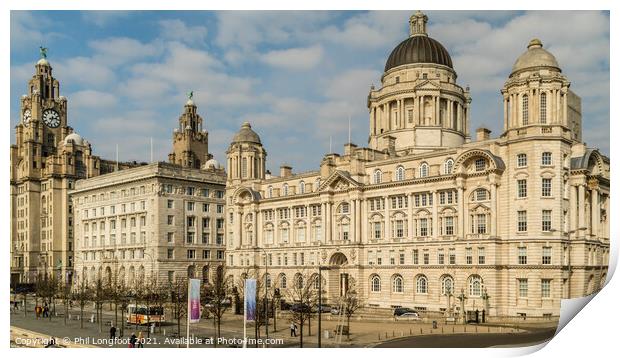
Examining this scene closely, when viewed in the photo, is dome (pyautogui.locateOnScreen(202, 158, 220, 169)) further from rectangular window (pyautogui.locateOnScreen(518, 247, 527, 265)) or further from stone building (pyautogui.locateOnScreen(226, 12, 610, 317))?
rectangular window (pyautogui.locateOnScreen(518, 247, 527, 265))

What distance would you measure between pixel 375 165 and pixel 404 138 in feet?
48.8

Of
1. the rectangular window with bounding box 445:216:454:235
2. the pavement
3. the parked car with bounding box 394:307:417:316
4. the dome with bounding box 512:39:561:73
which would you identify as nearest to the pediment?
the rectangular window with bounding box 445:216:454:235

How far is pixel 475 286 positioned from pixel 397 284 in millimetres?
12011

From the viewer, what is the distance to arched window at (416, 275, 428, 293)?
82875 millimetres

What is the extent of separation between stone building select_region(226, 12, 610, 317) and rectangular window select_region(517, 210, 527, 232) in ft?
0.52

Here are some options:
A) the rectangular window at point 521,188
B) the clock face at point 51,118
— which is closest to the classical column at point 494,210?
the rectangular window at point 521,188

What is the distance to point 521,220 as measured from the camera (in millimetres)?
74375

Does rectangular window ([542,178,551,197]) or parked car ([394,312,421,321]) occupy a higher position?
rectangular window ([542,178,551,197])

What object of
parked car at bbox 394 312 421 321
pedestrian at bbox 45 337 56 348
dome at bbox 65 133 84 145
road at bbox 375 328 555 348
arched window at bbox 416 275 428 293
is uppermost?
dome at bbox 65 133 84 145

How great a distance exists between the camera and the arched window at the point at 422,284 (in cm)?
8288

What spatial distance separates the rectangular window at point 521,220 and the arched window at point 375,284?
2157 cm

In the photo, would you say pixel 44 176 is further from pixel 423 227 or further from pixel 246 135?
pixel 423 227

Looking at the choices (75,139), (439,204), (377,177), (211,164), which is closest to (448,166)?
(439,204)

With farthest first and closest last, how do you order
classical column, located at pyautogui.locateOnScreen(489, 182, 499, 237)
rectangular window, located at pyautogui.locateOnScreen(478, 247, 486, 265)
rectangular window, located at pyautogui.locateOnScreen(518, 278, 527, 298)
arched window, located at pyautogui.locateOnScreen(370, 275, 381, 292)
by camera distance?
arched window, located at pyautogui.locateOnScreen(370, 275, 381, 292) < rectangular window, located at pyautogui.locateOnScreen(478, 247, 486, 265) < classical column, located at pyautogui.locateOnScreen(489, 182, 499, 237) < rectangular window, located at pyautogui.locateOnScreen(518, 278, 527, 298)
